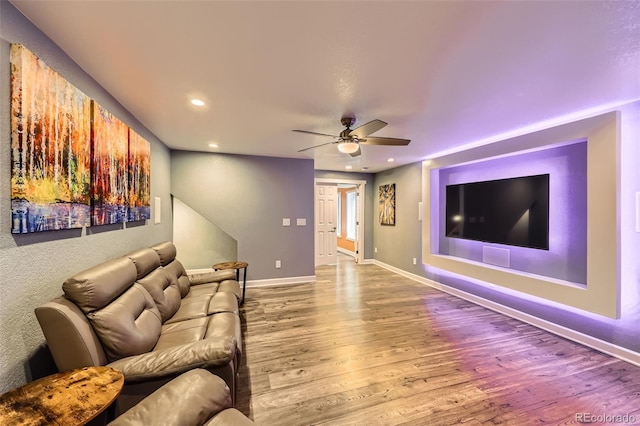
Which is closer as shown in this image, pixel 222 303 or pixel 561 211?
pixel 222 303

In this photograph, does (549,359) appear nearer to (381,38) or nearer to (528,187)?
(528,187)

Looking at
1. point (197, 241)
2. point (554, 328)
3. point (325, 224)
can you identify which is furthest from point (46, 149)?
point (325, 224)

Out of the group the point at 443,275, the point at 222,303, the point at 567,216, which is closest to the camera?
the point at 222,303

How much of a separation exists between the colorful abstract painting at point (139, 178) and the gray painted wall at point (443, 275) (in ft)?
14.6

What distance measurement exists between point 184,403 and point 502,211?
3942mm

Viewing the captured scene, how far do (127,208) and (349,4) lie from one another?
2463 mm

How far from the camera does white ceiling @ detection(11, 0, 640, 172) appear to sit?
1246mm

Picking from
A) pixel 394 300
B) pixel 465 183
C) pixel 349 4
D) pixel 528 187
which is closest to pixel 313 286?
pixel 394 300

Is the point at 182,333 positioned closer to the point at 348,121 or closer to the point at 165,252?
the point at 165,252

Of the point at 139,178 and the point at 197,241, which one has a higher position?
the point at 139,178

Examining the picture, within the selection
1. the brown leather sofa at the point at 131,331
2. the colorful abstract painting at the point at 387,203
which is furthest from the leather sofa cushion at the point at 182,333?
the colorful abstract painting at the point at 387,203

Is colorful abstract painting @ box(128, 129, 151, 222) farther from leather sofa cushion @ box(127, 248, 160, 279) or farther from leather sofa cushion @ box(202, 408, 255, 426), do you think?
leather sofa cushion @ box(202, 408, 255, 426)

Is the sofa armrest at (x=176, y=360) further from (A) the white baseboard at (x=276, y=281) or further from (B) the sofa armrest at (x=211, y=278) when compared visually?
(A) the white baseboard at (x=276, y=281)

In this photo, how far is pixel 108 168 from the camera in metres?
2.01
